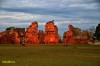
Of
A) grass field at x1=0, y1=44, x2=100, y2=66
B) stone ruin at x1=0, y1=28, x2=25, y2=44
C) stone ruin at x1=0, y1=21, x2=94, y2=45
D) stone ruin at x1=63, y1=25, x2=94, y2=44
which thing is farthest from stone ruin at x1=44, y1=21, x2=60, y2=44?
grass field at x1=0, y1=44, x2=100, y2=66

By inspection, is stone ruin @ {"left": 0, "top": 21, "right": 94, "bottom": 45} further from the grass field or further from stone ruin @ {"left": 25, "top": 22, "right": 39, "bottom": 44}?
the grass field

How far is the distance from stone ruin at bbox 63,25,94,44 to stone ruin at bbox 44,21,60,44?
5672 millimetres

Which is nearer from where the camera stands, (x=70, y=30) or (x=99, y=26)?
(x=99, y=26)

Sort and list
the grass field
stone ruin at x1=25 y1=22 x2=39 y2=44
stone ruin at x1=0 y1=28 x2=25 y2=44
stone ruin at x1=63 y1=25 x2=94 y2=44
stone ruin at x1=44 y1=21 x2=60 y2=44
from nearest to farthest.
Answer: the grass field < stone ruin at x1=63 y1=25 x2=94 y2=44 < stone ruin at x1=44 y1=21 x2=60 y2=44 < stone ruin at x1=25 y1=22 x2=39 y2=44 < stone ruin at x1=0 y1=28 x2=25 y2=44

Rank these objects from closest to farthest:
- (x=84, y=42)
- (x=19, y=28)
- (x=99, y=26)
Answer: (x=99, y=26) < (x=84, y=42) < (x=19, y=28)

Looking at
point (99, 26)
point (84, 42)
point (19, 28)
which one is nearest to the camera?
point (99, 26)

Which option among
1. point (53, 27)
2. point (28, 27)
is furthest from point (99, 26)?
point (28, 27)

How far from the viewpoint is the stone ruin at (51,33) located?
119 m

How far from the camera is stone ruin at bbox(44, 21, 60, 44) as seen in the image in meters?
119

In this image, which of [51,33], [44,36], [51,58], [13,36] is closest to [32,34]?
[44,36]

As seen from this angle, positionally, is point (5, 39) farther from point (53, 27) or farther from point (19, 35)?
point (53, 27)

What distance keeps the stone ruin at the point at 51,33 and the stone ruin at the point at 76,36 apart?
5.67 metres

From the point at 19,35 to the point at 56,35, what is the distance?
16.5 meters

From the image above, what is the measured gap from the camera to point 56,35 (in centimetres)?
12019
